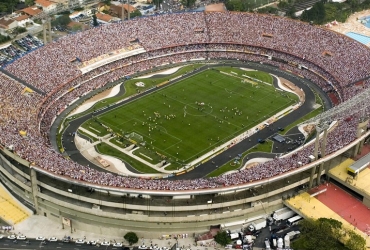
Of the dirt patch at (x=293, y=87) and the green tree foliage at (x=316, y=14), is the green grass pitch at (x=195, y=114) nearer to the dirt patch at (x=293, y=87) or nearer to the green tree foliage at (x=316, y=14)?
the dirt patch at (x=293, y=87)

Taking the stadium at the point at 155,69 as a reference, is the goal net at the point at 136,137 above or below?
below

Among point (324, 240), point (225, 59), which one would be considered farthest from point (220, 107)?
point (324, 240)

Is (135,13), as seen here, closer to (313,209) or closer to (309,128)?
(309,128)

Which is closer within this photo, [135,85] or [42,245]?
[42,245]

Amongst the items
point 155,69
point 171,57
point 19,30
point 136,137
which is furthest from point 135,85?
point 19,30

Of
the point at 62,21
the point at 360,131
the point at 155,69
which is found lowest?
the point at 155,69

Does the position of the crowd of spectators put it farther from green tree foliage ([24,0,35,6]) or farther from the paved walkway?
green tree foliage ([24,0,35,6])

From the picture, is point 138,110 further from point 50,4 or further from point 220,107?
point 50,4

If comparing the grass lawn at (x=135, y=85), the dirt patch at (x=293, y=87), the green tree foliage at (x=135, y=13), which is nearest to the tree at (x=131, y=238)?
the grass lawn at (x=135, y=85)
